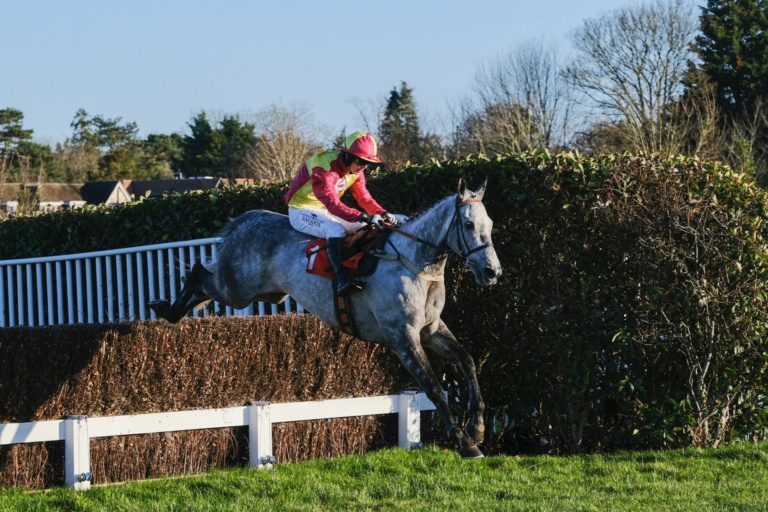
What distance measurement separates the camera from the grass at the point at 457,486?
6.36 metres

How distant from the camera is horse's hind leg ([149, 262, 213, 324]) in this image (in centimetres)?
845

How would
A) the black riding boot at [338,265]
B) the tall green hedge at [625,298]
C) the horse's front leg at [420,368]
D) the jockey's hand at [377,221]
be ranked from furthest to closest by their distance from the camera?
1. the tall green hedge at [625,298]
2. the jockey's hand at [377,221]
3. the black riding boot at [338,265]
4. the horse's front leg at [420,368]

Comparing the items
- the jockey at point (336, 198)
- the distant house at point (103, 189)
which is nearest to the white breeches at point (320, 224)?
the jockey at point (336, 198)

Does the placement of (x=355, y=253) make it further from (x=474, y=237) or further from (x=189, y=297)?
(x=189, y=297)

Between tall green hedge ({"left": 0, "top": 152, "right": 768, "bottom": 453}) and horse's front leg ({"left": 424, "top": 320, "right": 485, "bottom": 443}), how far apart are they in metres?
1.43

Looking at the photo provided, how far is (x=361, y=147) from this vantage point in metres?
7.23

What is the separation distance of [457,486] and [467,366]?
83 cm

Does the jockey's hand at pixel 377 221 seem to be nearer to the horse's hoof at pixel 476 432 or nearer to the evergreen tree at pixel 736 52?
the horse's hoof at pixel 476 432

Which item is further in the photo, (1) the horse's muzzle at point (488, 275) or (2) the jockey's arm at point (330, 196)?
(2) the jockey's arm at point (330, 196)

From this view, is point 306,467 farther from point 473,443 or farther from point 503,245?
point 503,245

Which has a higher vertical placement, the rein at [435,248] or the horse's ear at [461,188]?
the horse's ear at [461,188]

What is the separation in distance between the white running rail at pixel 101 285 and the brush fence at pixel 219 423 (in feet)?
5.35

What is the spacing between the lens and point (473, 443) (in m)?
6.58

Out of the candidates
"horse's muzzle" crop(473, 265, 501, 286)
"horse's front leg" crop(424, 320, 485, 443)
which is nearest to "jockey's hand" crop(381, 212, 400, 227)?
"horse's front leg" crop(424, 320, 485, 443)
